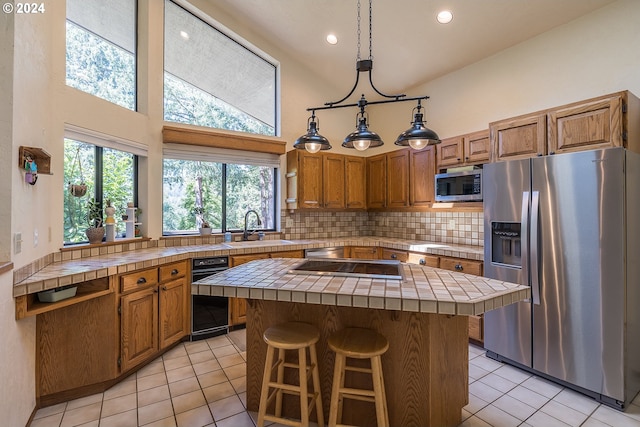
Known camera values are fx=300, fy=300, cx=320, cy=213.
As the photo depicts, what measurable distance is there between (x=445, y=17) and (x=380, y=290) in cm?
295

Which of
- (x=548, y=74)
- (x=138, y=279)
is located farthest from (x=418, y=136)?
(x=138, y=279)

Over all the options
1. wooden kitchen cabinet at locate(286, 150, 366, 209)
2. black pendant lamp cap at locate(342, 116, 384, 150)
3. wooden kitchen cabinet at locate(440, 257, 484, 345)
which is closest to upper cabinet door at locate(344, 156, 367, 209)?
wooden kitchen cabinet at locate(286, 150, 366, 209)

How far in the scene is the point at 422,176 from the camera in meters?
3.89

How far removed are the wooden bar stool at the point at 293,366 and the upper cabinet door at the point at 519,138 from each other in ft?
7.99

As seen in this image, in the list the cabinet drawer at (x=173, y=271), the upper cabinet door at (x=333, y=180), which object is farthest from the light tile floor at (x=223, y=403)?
the upper cabinet door at (x=333, y=180)

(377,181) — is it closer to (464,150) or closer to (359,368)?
(464,150)

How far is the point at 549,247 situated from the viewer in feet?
7.79

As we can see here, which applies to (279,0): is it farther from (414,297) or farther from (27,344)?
(27,344)

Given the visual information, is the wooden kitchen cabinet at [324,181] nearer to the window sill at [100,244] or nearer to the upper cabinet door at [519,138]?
the window sill at [100,244]

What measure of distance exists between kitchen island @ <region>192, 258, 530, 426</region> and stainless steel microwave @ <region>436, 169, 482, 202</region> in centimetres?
157

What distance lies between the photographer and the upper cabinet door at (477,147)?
3188 mm

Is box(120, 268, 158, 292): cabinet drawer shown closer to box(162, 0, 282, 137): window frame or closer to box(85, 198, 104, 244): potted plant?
box(85, 198, 104, 244): potted plant

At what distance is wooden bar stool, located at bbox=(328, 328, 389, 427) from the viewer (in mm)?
1606

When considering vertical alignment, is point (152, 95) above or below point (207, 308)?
above
